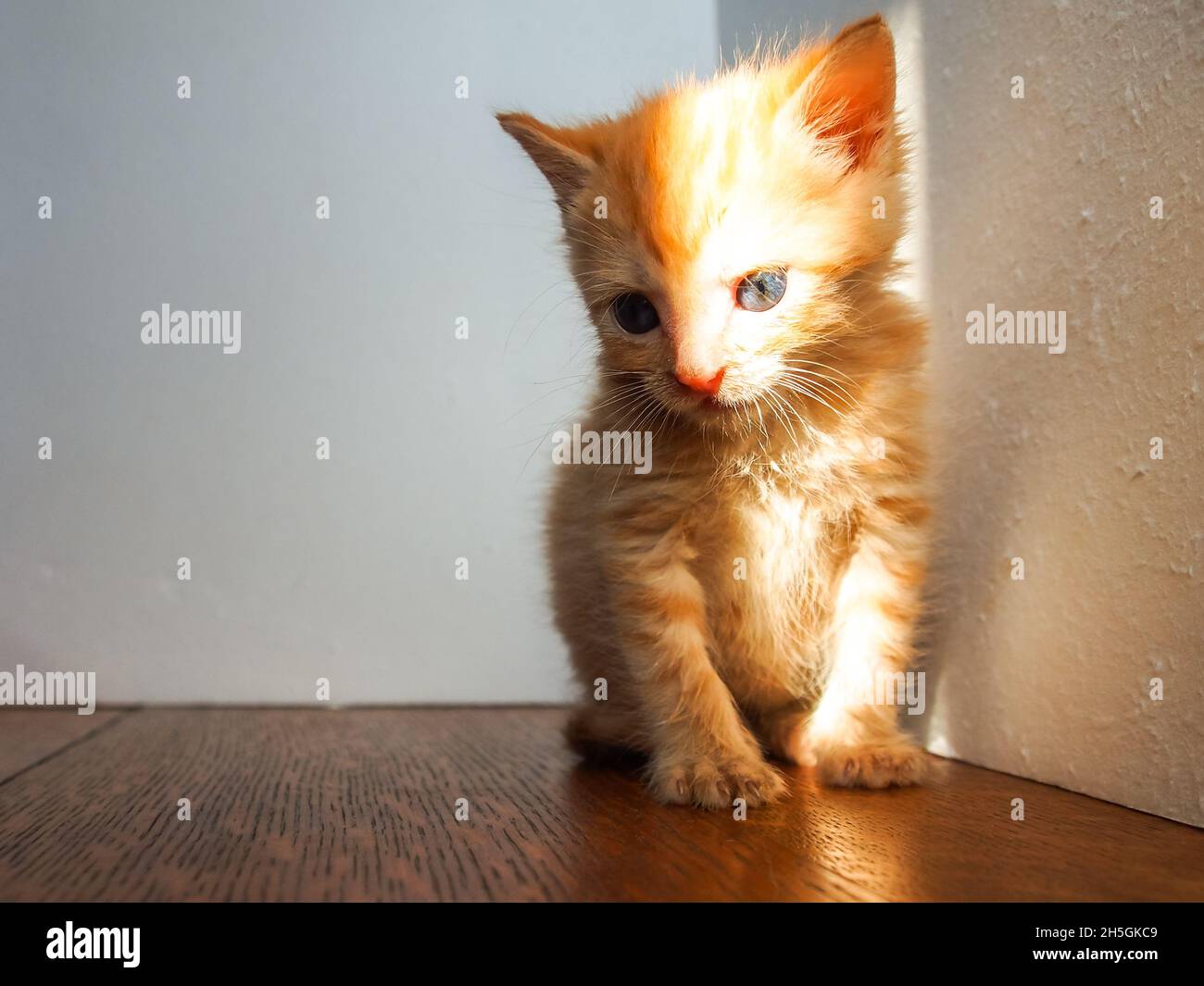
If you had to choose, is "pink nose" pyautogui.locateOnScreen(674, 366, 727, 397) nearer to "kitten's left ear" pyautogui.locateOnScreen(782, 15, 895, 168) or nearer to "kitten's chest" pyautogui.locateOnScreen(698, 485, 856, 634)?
"kitten's chest" pyautogui.locateOnScreen(698, 485, 856, 634)

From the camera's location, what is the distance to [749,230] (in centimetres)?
121

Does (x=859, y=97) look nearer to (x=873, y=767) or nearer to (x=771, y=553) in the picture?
(x=771, y=553)

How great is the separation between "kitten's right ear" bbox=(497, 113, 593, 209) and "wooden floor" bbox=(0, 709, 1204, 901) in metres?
0.87

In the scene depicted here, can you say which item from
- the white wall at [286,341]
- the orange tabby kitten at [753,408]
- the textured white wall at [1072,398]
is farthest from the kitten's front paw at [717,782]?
the white wall at [286,341]

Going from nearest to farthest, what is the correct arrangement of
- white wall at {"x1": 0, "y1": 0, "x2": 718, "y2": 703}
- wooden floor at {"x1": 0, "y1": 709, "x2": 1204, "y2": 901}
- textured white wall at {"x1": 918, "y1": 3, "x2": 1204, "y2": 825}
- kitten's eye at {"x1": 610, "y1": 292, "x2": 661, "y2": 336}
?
wooden floor at {"x1": 0, "y1": 709, "x2": 1204, "y2": 901} < textured white wall at {"x1": 918, "y1": 3, "x2": 1204, "y2": 825} < kitten's eye at {"x1": 610, "y1": 292, "x2": 661, "y2": 336} < white wall at {"x1": 0, "y1": 0, "x2": 718, "y2": 703}

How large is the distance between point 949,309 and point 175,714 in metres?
1.70

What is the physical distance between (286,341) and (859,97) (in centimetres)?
139

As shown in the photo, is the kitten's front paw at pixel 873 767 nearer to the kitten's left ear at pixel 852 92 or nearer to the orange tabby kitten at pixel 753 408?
the orange tabby kitten at pixel 753 408

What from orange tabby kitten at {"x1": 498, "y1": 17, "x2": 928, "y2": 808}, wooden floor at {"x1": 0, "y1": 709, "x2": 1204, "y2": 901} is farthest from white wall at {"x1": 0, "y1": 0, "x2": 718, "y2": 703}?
orange tabby kitten at {"x1": 498, "y1": 17, "x2": 928, "y2": 808}

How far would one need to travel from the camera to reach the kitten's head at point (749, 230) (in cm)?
121

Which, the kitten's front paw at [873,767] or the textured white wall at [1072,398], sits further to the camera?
the kitten's front paw at [873,767]

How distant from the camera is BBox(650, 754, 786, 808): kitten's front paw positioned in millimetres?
1203
